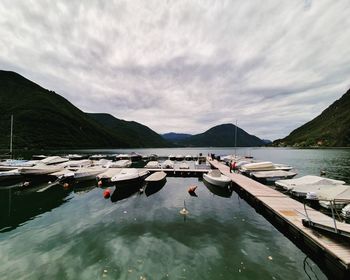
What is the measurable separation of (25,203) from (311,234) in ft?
79.6

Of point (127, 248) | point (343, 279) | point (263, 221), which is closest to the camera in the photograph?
point (343, 279)

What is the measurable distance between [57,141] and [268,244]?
607 feet

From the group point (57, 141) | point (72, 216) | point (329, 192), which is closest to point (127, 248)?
point (72, 216)

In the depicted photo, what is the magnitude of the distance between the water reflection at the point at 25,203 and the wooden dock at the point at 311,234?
19.2 meters

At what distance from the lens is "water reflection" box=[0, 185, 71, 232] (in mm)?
14781

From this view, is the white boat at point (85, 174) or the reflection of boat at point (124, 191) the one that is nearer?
the reflection of boat at point (124, 191)

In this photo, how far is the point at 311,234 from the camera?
32.7 ft

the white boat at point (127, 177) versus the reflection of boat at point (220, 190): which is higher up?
the white boat at point (127, 177)

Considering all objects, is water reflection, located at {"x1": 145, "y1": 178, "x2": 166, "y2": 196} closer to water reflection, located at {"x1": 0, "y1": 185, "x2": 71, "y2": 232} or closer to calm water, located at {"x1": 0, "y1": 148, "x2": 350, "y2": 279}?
calm water, located at {"x1": 0, "y1": 148, "x2": 350, "y2": 279}

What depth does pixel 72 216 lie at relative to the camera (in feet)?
50.7

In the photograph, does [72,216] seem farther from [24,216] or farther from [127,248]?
[127,248]

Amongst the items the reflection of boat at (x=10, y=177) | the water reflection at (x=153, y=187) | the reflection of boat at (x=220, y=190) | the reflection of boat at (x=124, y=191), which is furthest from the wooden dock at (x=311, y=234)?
the reflection of boat at (x=10, y=177)

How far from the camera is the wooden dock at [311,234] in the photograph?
8266 millimetres

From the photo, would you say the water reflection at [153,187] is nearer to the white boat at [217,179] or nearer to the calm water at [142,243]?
the calm water at [142,243]
